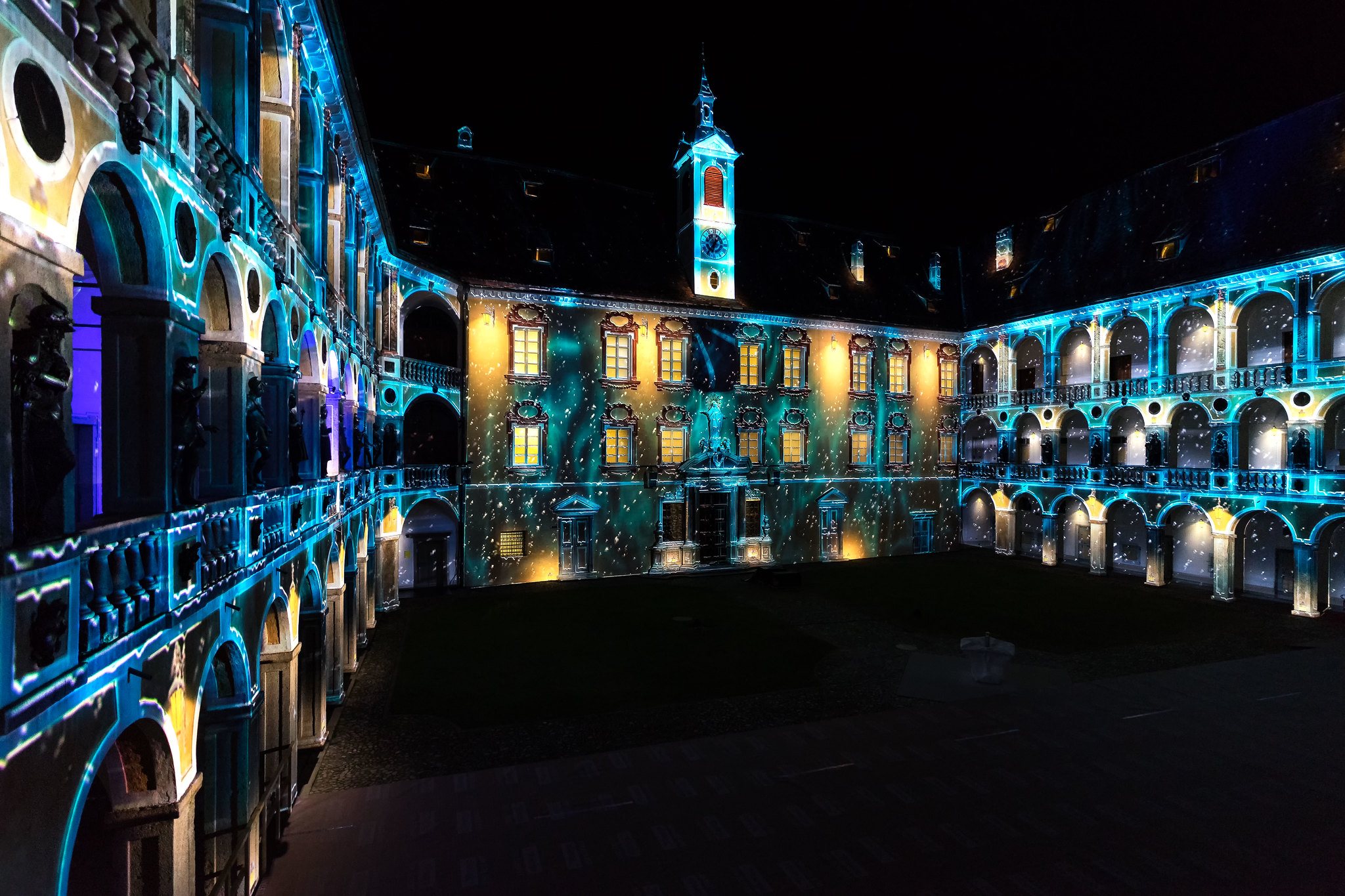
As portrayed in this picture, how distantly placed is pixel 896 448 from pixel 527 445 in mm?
20014

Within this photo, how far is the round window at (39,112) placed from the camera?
4.31m

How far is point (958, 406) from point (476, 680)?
31.5 m

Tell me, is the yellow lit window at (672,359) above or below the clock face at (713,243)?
below

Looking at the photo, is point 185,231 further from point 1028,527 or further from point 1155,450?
point 1028,527

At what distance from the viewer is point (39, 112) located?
173 inches

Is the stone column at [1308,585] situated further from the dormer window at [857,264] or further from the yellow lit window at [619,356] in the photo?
the yellow lit window at [619,356]

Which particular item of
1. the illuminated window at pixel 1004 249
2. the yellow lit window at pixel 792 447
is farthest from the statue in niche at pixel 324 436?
the illuminated window at pixel 1004 249

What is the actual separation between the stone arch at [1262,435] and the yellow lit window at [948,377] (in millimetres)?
13406

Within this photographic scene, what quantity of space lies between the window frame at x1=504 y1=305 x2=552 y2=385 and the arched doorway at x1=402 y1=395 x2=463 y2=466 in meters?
3.00

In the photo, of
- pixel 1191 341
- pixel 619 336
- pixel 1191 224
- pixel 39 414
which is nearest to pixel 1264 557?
pixel 1191 341

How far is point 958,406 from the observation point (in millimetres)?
39250

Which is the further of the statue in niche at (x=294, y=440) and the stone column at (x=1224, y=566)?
the stone column at (x=1224, y=566)

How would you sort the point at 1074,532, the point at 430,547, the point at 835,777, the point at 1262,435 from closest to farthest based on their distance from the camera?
the point at 835,777, the point at 1262,435, the point at 430,547, the point at 1074,532

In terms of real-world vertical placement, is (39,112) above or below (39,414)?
above
